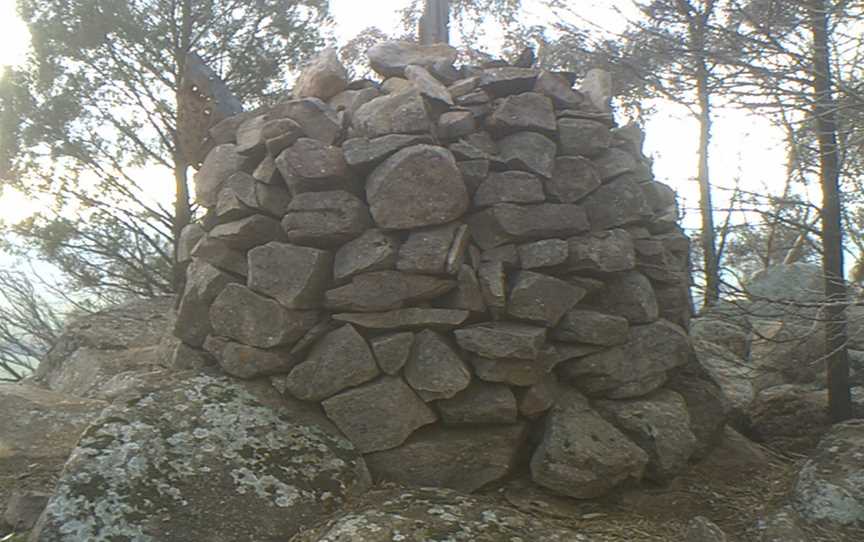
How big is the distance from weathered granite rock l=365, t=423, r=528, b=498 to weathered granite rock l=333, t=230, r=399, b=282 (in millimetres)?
1122

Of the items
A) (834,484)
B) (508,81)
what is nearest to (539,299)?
(508,81)

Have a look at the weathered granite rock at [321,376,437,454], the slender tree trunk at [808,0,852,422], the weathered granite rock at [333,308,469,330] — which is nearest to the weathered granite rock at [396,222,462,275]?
the weathered granite rock at [333,308,469,330]

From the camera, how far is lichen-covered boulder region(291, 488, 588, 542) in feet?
11.0

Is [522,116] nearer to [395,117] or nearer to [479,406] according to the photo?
[395,117]

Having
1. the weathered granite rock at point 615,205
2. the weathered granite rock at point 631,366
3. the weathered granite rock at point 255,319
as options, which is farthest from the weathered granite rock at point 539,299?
the weathered granite rock at point 255,319

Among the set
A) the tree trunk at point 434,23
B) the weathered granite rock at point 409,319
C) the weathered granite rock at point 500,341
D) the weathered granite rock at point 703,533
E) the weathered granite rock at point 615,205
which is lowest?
the weathered granite rock at point 703,533

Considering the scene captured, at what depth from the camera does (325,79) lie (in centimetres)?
515

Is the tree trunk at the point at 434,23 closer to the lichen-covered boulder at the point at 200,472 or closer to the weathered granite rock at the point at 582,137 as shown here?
the weathered granite rock at the point at 582,137

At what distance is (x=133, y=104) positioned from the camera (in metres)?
10.2

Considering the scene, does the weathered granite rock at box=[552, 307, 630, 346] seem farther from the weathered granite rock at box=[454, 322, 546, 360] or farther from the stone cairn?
the weathered granite rock at box=[454, 322, 546, 360]

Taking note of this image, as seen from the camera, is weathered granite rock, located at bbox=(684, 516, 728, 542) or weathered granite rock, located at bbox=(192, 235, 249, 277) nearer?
weathered granite rock, located at bbox=(684, 516, 728, 542)

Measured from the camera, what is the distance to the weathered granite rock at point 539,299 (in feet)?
14.1

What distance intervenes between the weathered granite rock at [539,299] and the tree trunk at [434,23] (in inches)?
160

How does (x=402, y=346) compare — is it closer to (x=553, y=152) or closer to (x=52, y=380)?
(x=553, y=152)
